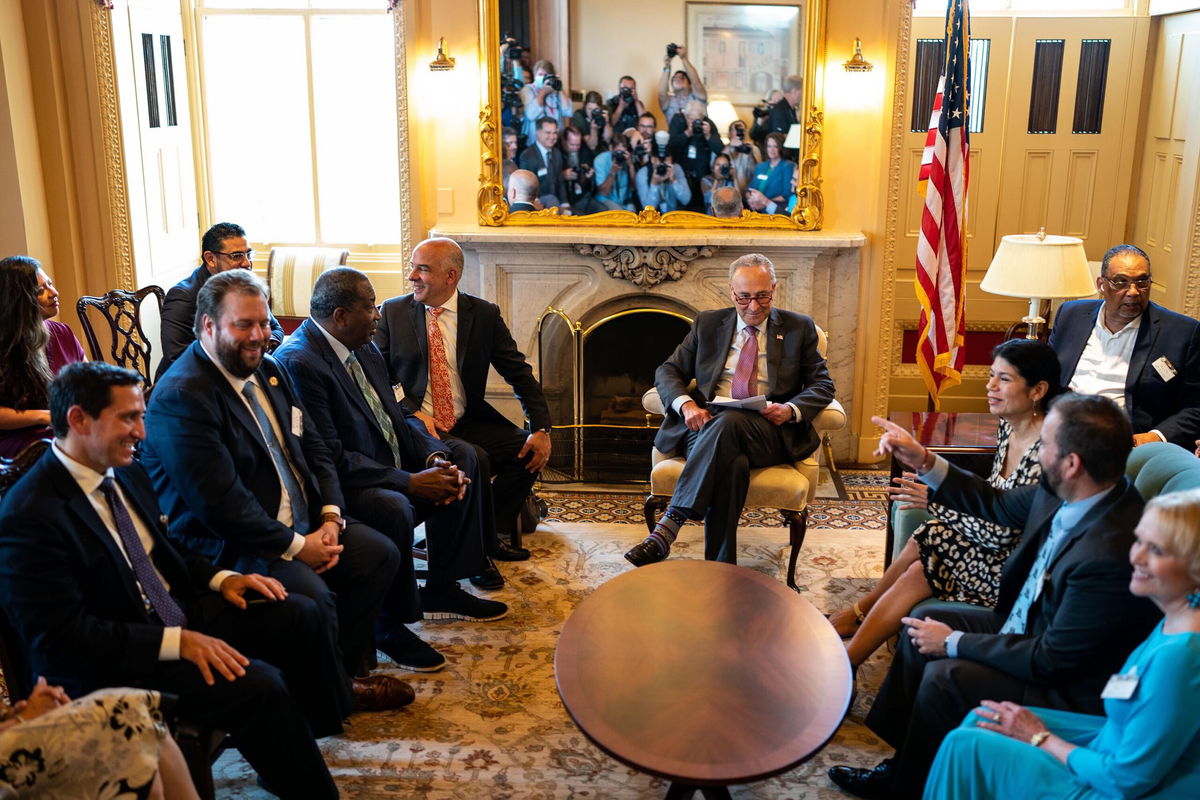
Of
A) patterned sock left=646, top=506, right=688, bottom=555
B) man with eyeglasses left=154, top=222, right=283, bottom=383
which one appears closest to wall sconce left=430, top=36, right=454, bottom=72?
man with eyeglasses left=154, top=222, right=283, bottom=383

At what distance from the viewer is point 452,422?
4.62 metres

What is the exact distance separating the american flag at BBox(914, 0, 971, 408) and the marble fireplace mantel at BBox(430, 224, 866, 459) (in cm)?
55

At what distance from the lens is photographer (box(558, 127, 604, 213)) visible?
5.73 m

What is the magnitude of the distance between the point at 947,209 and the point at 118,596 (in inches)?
159

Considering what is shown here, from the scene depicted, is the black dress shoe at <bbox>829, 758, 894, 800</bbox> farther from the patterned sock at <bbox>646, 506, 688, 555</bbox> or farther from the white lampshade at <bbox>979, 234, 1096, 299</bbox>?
the white lampshade at <bbox>979, 234, 1096, 299</bbox>

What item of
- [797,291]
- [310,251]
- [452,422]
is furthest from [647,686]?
[310,251]

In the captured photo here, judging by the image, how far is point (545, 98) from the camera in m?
5.68

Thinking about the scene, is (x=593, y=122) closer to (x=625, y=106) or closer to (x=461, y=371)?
(x=625, y=106)

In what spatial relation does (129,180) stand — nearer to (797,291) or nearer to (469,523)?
(469,523)

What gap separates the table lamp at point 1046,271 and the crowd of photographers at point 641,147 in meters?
1.38

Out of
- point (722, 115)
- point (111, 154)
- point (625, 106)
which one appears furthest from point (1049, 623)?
point (111, 154)

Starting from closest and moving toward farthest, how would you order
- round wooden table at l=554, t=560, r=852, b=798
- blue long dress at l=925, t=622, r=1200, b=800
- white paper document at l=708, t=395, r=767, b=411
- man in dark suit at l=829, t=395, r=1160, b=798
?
1. blue long dress at l=925, t=622, r=1200, b=800
2. round wooden table at l=554, t=560, r=852, b=798
3. man in dark suit at l=829, t=395, r=1160, b=798
4. white paper document at l=708, t=395, r=767, b=411

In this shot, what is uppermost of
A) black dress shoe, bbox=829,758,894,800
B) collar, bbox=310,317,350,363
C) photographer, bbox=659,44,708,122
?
photographer, bbox=659,44,708,122

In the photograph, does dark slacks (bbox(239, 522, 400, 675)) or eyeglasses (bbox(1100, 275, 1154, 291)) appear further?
eyeglasses (bbox(1100, 275, 1154, 291))
